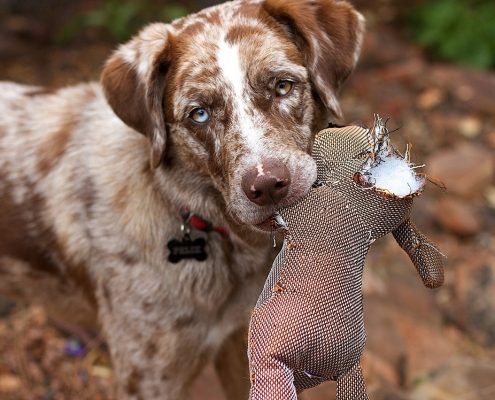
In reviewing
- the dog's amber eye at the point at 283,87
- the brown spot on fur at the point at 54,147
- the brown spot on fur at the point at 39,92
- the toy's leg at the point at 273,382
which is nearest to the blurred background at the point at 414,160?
the brown spot on fur at the point at 54,147

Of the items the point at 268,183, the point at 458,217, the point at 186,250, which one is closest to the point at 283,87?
the point at 268,183

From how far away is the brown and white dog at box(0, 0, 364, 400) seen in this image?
2.74 metres

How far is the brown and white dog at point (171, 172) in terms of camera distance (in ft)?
9.00

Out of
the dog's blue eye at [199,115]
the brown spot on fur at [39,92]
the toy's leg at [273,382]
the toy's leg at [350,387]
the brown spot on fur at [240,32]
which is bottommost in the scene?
the brown spot on fur at [39,92]

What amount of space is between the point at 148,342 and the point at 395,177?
1.39 metres

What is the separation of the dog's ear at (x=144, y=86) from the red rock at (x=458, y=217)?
3010mm

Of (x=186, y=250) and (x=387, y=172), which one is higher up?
(x=387, y=172)

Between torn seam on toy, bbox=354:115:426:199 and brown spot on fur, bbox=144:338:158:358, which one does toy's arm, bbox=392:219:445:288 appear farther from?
brown spot on fur, bbox=144:338:158:358

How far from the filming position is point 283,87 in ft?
9.24

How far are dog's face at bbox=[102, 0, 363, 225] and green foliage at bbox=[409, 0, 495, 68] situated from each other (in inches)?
182

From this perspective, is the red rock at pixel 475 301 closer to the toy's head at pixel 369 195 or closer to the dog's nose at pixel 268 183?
the toy's head at pixel 369 195

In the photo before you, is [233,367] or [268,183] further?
[233,367]

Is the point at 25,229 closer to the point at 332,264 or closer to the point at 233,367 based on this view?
the point at 233,367

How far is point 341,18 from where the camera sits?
10.0 feet
